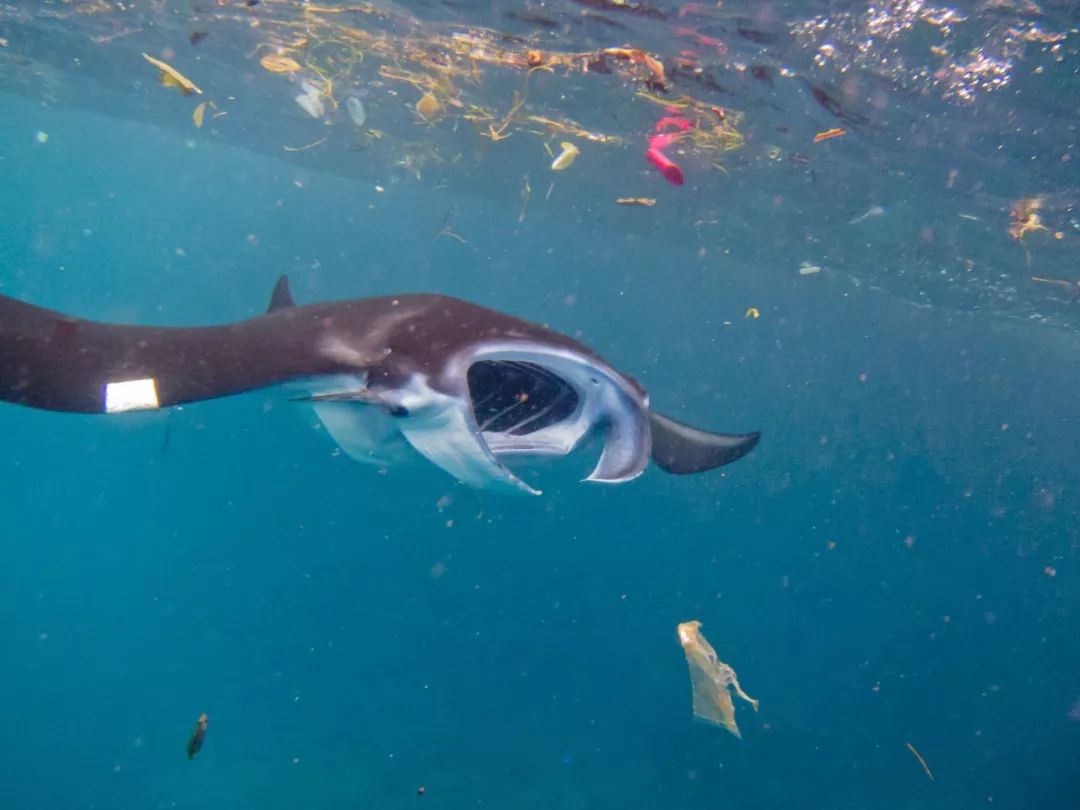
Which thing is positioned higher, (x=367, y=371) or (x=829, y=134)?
(x=829, y=134)

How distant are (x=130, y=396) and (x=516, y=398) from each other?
2122 mm

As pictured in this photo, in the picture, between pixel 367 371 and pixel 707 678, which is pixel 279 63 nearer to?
pixel 367 371

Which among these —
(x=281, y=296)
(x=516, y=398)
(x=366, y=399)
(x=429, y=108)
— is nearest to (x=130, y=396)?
(x=366, y=399)

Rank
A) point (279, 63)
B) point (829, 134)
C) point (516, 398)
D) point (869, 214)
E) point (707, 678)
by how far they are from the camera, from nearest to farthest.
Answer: point (516, 398) → point (707, 678) → point (829, 134) → point (279, 63) → point (869, 214)

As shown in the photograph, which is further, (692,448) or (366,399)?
(692,448)

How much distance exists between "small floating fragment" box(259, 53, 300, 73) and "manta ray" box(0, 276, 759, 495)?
16.4 meters

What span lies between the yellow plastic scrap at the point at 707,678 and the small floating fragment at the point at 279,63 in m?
16.8

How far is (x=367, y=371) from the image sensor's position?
120 inches

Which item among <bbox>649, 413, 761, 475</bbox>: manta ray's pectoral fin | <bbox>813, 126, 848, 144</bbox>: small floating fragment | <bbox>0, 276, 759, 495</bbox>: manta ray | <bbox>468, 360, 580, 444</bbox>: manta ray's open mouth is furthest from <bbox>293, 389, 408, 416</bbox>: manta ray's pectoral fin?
<bbox>813, 126, 848, 144</bbox>: small floating fragment

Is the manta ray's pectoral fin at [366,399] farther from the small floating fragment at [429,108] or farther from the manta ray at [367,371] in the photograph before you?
the small floating fragment at [429,108]

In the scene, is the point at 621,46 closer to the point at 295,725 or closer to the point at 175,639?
the point at 295,725

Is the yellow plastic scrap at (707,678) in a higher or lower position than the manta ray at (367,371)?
lower

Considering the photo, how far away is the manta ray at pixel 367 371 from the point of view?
2623mm

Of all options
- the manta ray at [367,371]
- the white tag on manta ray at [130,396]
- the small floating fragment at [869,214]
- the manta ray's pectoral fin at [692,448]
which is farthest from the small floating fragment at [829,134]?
the white tag on manta ray at [130,396]
